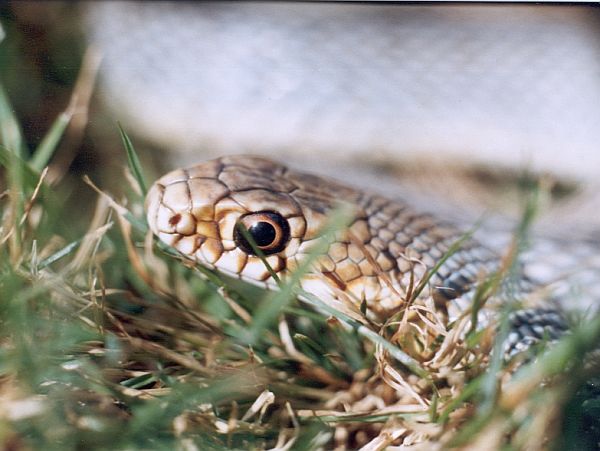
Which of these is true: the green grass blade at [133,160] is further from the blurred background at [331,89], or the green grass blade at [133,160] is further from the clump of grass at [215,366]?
the blurred background at [331,89]

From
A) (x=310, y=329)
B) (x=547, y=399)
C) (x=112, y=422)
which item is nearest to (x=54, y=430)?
(x=112, y=422)

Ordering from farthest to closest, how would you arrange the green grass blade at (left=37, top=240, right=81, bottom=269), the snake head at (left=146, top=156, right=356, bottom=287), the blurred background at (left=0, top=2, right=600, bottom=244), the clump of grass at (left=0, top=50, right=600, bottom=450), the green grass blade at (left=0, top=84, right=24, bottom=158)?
1. the blurred background at (left=0, top=2, right=600, bottom=244)
2. the green grass blade at (left=0, top=84, right=24, bottom=158)
3. the snake head at (left=146, top=156, right=356, bottom=287)
4. the green grass blade at (left=37, top=240, right=81, bottom=269)
5. the clump of grass at (left=0, top=50, right=600, bottom=450)

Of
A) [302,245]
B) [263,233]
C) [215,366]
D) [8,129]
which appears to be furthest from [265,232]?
[8,129]

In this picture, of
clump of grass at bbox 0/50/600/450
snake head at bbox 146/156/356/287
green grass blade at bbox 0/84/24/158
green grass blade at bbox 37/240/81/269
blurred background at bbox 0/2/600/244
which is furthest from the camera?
blurred background at bbox 0/2/600/244

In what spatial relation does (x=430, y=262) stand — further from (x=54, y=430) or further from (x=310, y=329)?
(x=54, y=430)

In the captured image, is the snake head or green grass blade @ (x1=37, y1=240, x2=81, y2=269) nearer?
green grass blade @ (x1=37, y1=240, x2=81, y2=269)

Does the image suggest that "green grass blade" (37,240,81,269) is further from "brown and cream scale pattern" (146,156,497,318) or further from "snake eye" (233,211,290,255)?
"snake eye" (233,211,290,255)

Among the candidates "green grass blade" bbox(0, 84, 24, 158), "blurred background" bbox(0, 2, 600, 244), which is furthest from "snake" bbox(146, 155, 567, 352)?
"blurred background" bbox(0, 2, 600, 244)
